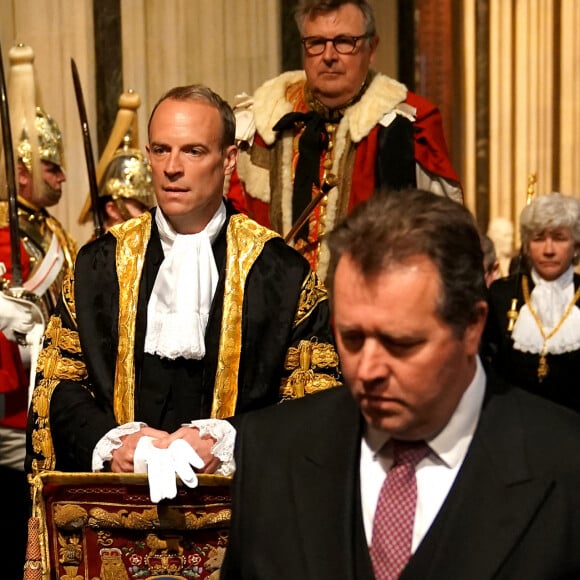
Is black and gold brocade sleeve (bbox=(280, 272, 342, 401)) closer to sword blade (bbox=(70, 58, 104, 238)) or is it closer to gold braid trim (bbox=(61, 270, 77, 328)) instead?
gold braid trim (bbox=(61, 270, 77, 328))

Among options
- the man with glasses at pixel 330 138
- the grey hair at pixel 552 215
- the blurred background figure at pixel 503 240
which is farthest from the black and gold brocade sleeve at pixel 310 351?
the blurred background figure at pixel 503 240

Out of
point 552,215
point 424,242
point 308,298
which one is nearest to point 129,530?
point 308,298

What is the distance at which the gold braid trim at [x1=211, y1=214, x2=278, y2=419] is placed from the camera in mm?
3928

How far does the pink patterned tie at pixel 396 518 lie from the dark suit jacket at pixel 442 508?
29mm

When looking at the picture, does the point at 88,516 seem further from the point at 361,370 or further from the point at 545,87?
the point at 545,87

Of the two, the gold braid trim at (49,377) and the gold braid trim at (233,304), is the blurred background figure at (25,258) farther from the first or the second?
the gold braid trim at (233,304)

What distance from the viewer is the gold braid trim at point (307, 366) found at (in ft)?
12.9

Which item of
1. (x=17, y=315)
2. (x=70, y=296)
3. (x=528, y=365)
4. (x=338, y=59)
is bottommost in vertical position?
(x=528, y=365)

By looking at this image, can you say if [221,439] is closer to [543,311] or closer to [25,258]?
[25,258]

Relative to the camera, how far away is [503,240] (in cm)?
1002

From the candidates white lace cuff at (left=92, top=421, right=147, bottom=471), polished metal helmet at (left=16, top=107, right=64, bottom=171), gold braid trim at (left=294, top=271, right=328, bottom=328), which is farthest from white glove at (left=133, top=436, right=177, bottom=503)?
polished metal helmet at (left=16, top=107, right=64, bottom=171)

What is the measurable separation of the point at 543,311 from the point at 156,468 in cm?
358

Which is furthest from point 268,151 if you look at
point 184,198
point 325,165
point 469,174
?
point 469,174

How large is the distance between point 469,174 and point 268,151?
5.43m
